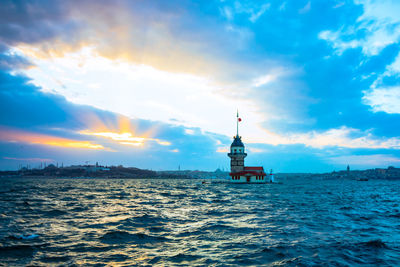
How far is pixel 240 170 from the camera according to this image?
105312 mm

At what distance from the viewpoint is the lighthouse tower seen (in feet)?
335

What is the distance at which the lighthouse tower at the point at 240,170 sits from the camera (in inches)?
4016

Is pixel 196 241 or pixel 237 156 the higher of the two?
pixel 237 156

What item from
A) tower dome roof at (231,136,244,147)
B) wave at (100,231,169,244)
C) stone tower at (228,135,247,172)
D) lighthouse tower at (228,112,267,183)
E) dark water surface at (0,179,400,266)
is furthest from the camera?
tower dome roof at (231,136,244,147)

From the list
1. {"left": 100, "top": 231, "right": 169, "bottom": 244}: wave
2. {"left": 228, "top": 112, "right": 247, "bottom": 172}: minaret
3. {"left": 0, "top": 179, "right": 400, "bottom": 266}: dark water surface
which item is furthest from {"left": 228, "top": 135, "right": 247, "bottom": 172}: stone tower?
{"left": 100, "top": 231, "right": 169, "bottom": 244}: wave

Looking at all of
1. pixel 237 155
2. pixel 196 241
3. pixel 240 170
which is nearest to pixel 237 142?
pixel 237 155

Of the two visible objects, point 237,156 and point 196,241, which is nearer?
point 196,241

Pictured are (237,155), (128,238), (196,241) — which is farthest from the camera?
(237,155)

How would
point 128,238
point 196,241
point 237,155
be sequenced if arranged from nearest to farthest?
point 196,241 < point 128,238 < point 237,155

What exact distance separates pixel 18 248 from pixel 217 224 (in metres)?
12.4

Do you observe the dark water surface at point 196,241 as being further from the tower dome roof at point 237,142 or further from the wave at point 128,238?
the tower dome roof at point 237,142

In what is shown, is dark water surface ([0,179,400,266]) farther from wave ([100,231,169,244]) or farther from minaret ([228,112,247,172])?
minaret ([228,112,247,172])

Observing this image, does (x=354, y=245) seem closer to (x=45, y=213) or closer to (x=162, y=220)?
(x=162, y=220)

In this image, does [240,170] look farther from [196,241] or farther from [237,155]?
[196,241]
